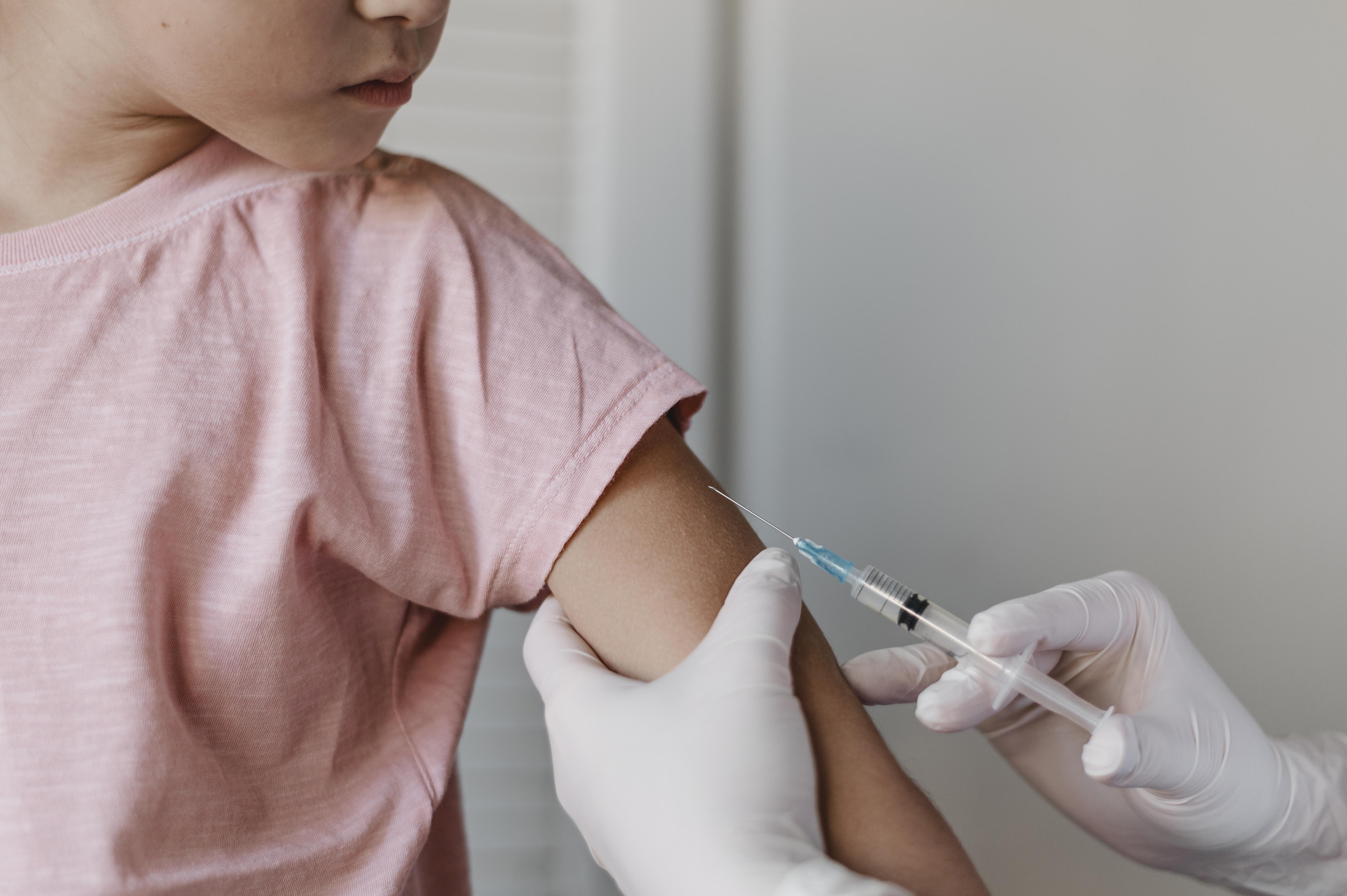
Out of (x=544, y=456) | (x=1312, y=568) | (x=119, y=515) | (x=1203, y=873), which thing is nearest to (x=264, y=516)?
(x=119, y=515)

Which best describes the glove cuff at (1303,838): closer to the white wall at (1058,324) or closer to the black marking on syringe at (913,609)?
the white wall at (1058,324)

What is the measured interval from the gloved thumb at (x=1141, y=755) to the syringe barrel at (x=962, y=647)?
1.1 inches

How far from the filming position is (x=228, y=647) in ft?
2.47

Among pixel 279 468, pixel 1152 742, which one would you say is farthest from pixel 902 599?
pixel 279 468

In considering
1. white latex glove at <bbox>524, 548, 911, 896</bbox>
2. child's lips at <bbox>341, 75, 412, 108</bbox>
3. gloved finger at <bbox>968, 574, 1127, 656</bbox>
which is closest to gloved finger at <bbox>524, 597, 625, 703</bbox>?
white latex glove at <bbox>524, 548, 911, 896</bbox>

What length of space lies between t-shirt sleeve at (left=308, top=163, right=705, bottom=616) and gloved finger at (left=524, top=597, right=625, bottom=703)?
0.10 feet

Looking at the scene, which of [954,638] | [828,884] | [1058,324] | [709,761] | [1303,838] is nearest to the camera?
[828,884]

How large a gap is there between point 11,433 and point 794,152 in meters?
1.07

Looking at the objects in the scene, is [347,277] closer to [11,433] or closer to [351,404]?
[351,404]

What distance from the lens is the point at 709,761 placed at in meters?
0.67

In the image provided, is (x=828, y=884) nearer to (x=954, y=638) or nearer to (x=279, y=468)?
(x=954, y=638)

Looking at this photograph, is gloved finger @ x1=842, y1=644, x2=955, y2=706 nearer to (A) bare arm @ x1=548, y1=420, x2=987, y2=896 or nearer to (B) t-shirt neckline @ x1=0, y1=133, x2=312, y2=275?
(A) bare arm @ x1=548, y1=420, x2=987, y2=896

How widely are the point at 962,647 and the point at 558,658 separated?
342 mm

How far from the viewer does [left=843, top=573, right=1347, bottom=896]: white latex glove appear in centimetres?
76
